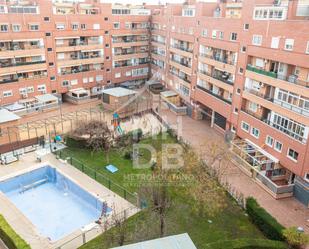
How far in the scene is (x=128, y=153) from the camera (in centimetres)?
3234

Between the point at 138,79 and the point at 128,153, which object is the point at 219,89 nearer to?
the point at 128,153

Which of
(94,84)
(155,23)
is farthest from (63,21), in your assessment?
(155,23)

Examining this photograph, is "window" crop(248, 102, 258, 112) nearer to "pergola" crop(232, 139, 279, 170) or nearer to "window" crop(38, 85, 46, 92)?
"pergola" crop(232, 139, 279, 170)

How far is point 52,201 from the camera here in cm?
2744

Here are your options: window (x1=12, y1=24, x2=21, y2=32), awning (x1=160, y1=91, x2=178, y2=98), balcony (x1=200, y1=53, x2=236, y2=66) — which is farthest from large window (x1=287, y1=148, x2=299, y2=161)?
window (x1=12, y1=24, x2=21, y2=32)

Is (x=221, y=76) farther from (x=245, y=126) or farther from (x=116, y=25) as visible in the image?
(x=116, y=25)

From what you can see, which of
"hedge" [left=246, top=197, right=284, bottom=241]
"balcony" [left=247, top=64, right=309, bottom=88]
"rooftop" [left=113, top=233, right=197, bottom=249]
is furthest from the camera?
"balcony" [left=247, top=64, right=309, bottom=88]

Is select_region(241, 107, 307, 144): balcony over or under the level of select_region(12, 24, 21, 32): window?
under

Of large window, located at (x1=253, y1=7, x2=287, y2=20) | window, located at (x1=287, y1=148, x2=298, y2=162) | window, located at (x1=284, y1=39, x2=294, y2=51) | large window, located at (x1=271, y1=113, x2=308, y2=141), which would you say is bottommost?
window, located at (x1=287, y1=148, x2=298, y2=162)

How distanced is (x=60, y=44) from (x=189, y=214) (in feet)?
120

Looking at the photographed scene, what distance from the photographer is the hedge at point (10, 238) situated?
62.0 ft

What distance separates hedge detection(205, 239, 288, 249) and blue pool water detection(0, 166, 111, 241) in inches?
372

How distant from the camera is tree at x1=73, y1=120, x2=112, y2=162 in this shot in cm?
3228

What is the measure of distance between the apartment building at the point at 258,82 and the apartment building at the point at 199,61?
9cm
